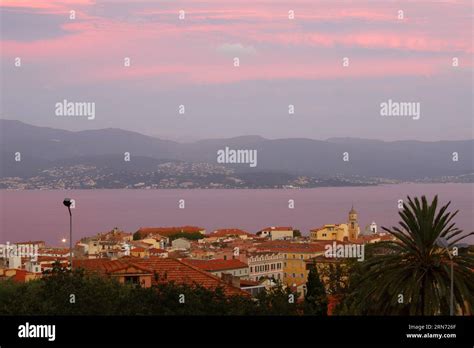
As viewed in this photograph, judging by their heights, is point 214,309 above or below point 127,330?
below

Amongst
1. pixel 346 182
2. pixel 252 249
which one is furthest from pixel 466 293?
pixel 346 182

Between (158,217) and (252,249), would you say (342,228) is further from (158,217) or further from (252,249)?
(158,217)

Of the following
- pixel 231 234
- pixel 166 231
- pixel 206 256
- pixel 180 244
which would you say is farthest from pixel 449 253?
pixel 166 231

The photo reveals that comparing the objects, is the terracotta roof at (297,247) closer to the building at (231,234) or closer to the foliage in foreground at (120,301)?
the building at (231,234)

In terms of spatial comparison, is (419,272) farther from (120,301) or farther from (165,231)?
(165,231)

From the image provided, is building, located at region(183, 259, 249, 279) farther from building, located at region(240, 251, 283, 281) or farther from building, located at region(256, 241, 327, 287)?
building, located at region(256, 241, 327, 287)
